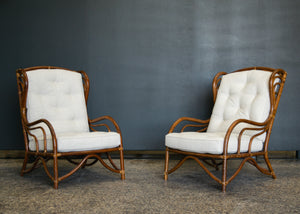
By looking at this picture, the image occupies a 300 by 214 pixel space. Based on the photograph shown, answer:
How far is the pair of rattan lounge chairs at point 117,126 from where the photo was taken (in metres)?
2.28

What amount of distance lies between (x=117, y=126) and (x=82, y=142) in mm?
457

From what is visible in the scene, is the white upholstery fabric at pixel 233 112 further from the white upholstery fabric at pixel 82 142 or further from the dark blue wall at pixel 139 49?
the dark blue wall at pixel 139 49

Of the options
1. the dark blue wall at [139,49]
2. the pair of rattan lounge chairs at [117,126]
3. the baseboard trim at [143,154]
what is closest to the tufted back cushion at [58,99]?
the pair of rattan lounge chairs at [117,126]

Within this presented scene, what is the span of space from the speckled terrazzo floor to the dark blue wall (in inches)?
40.7

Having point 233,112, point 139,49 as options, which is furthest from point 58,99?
point 233,112

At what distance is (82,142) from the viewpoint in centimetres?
234

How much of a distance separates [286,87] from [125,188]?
2579 millimetres

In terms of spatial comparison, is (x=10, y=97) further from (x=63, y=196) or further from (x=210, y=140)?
(x=210, y=140)

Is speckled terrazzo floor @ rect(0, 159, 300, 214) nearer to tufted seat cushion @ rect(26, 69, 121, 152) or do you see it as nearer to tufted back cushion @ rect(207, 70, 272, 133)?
tufted seat cushion @ rect(26, 69, 121, 152)

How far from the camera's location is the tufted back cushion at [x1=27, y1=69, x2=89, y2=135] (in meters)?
2.83

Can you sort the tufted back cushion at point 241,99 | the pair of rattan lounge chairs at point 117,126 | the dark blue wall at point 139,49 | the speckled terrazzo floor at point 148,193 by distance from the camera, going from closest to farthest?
the speckled terrazzo floor at point 148,193 → the pair of rattan lounge chairs at point 117,126 → the tufted back cushion at point 241,99 → the dark blue wall at point 139,49

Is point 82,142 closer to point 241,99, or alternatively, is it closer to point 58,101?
point 58,101

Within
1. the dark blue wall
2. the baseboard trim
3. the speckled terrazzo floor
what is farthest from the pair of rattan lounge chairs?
the baseboard trim

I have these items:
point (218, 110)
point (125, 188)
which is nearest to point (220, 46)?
point (218, 110)
